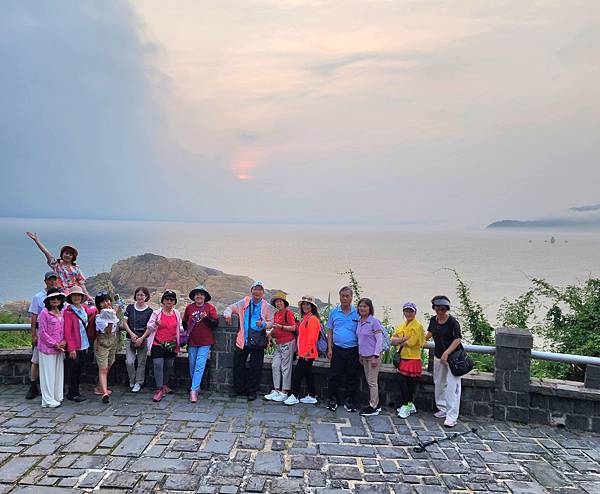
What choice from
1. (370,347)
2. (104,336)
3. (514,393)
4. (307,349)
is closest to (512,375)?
(514,393)

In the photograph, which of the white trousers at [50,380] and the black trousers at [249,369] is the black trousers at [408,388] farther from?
the white trousers at [50,380]

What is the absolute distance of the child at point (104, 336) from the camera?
6.39 metres

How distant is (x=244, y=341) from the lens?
650 cm

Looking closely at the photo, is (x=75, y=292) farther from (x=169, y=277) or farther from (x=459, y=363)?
(x=169, y=277)

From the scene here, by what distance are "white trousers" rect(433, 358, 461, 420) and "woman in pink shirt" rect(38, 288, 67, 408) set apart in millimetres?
5271

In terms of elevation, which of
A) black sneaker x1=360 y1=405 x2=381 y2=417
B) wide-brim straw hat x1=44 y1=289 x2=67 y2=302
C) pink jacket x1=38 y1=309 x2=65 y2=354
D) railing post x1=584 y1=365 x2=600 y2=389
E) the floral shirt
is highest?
the floral shirt

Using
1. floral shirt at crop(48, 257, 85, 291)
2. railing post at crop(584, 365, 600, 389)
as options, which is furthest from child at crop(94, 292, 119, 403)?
railing post at crop(584, 365, 600, 389)

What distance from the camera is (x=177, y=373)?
273 inches

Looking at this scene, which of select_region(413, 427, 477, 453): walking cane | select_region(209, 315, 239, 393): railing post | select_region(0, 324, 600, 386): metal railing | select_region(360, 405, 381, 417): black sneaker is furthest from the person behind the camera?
select_region(209, 315, 239, 393): railing post

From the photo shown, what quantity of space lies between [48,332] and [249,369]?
9.52ft

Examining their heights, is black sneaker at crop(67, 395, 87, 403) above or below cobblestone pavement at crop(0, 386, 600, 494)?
above

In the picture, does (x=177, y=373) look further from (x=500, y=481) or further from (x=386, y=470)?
(x=500, y=481)

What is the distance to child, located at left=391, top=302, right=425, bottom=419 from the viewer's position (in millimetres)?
6074

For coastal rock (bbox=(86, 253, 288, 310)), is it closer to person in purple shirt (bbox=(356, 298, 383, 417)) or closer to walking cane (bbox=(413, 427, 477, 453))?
person in purple shirt (bbox=(356, 298, 383, 417))
